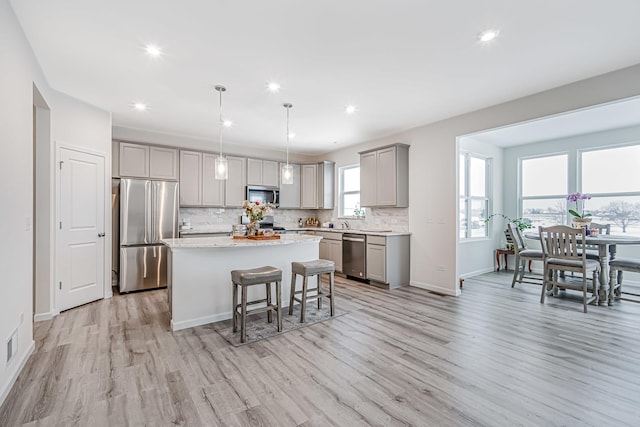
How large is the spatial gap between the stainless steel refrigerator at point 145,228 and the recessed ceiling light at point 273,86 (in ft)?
8.26

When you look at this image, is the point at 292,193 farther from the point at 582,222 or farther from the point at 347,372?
the point at 582,222

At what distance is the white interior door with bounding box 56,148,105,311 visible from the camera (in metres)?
3.71

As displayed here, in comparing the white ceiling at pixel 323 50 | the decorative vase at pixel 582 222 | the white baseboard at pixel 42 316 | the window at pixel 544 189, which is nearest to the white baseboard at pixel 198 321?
the white baseboard at pixel 42 316

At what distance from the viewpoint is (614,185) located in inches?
208

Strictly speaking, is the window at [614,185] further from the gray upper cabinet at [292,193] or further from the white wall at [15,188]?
the white wall at [15,188]

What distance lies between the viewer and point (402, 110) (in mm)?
4348

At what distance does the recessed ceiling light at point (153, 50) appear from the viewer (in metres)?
2.69

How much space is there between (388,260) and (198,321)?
9.62ft

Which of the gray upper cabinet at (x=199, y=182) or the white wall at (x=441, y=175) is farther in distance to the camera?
the gray upper cabinet at (x=199, y=182)

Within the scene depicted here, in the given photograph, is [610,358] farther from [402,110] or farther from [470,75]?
[402,110]

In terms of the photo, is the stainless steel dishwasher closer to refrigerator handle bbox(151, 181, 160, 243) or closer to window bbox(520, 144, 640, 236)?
refrigerator handle bbox(151, 181, 160, 243)

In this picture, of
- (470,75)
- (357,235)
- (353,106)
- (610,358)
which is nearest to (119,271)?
Result: (357,235)

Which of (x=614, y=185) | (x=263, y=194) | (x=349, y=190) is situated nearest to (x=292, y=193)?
(x=263, y=194)

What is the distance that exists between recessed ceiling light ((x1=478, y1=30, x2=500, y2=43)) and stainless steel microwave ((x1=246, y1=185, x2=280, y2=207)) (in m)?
4.66
